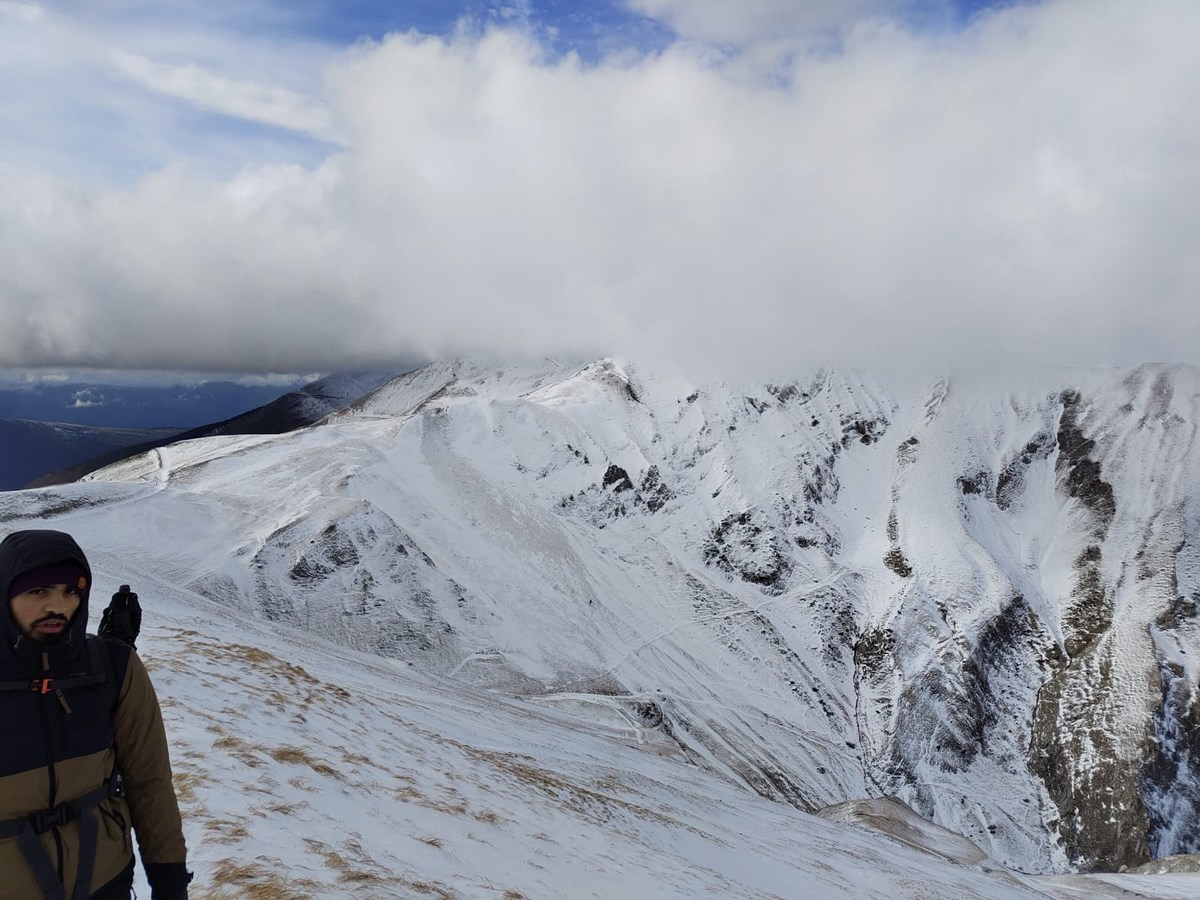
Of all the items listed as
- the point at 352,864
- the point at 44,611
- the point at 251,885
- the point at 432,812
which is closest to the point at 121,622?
the point at 44,611

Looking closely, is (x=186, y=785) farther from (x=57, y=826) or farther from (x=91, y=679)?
(x=91, y=679)

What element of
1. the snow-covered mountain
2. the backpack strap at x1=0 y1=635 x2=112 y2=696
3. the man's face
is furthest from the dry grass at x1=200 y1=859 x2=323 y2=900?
the snow-covered mountain

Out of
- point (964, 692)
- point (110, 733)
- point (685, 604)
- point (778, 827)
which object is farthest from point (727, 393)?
point (110, 733)

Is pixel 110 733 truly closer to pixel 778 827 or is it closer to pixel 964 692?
pixel 778 827

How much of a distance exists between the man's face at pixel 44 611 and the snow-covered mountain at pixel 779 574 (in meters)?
29.5

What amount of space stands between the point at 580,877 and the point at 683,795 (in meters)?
14.9

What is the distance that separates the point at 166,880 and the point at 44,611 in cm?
221

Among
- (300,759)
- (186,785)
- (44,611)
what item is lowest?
(300,759)

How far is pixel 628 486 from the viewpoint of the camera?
129 metres

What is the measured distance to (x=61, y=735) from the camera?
4.17m

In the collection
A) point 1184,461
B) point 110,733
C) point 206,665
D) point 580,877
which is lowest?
point 580,877

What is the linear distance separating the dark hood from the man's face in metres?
0.04

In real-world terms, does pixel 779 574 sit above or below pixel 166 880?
below

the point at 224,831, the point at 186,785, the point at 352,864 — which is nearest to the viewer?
the point at 224,831
